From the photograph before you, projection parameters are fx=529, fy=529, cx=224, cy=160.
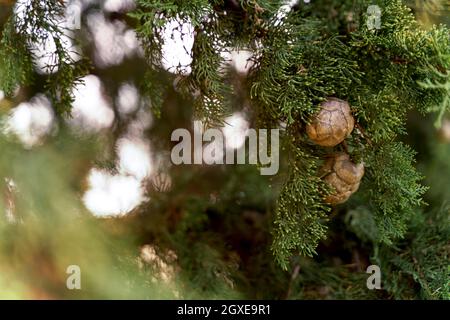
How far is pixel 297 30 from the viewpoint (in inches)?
21.4

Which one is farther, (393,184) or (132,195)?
(132,195)

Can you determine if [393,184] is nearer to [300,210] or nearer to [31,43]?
[300,210]

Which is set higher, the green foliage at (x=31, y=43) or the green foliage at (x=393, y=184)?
the green foliage at (x=31, y=43)

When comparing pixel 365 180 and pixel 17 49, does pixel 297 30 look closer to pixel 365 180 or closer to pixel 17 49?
pixel 365 180

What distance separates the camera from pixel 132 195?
784 millimetres

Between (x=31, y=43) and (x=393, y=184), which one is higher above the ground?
(x=31, y=43)

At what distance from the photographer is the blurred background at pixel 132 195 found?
1.96ft

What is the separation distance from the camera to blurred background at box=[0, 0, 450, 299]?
60 cm

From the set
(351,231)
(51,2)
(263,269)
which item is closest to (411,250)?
(351,231)

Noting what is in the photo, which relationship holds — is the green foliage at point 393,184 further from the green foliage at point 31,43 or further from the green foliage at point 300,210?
the green foliage at point 31,43

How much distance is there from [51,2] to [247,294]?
18.2 inches

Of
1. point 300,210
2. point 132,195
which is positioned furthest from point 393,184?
point 132,195

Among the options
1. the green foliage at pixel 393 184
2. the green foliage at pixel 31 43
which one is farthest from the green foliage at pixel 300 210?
the green foliage at pixel 31 43

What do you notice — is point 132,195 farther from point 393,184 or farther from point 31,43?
point 393,184
